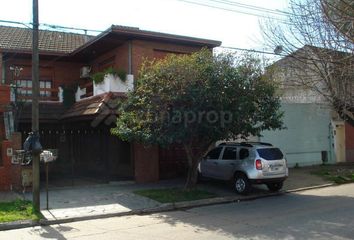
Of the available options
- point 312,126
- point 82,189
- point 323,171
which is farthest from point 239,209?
point 312,126

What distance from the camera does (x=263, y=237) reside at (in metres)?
9.62

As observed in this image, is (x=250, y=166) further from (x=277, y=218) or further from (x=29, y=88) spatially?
(x=29, y=88)

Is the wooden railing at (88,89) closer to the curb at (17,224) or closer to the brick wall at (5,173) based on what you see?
the brick wall at (5,173)

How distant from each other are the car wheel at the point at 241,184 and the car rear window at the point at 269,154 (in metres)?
1.00

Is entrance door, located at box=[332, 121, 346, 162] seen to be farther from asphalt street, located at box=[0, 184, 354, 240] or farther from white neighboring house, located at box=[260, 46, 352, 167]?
asphalt street, located at box=[0, 184, 354, 240]

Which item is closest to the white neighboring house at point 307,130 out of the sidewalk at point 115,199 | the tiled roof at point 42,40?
the sidewalk at point 115,199

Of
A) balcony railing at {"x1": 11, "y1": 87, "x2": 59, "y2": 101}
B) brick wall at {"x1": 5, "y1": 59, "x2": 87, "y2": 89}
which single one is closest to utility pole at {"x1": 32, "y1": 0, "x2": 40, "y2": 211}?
balcony railing at {"x1": 11, "y1": 87, "x2": 59, "y2": 101}

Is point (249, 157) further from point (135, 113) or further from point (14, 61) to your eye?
point (14, 61)

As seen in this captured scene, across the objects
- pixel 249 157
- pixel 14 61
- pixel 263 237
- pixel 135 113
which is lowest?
pixel 263 237

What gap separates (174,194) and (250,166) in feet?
9.11

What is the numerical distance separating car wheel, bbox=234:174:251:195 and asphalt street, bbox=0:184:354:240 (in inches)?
61.7

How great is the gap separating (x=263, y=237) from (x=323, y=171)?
14.1 metres

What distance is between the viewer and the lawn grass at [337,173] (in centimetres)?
2041

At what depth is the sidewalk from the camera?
13023 millimetres
